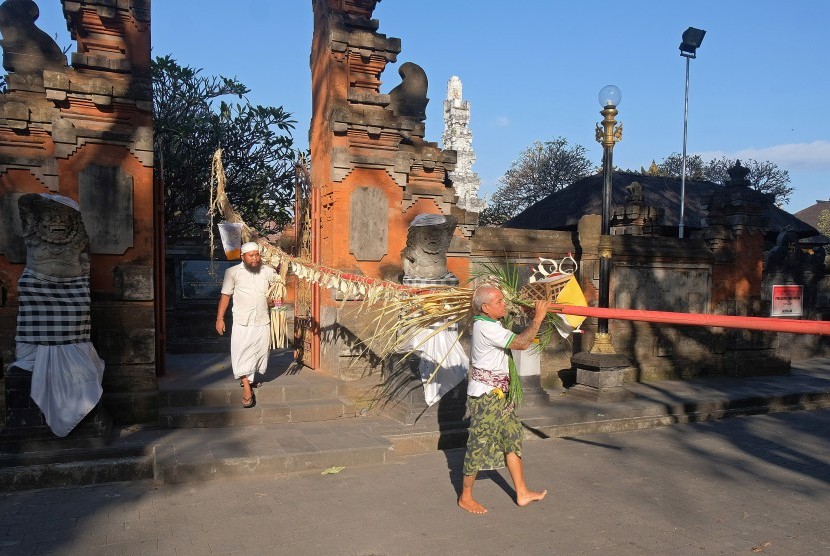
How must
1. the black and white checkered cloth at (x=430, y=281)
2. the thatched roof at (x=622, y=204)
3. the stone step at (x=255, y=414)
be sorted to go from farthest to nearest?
the thatched roof at (x=622, y=204) < the black and white checkered cloth at (x=430, y=281) < the stone step at (x=255, y=414)

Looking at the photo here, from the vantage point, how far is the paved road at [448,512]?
14.4 ft

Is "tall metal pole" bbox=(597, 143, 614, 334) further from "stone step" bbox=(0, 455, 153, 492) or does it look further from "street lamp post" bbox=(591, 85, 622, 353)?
"stone step" bbox=(0, 455, 153, 492)

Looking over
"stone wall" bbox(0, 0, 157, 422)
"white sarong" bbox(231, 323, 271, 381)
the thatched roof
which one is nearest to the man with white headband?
"white sarong" bbox(231, 323, 271, 381)

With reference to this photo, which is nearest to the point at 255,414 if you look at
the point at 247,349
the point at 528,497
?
the point at 247,349

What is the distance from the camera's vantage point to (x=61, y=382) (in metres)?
5.97

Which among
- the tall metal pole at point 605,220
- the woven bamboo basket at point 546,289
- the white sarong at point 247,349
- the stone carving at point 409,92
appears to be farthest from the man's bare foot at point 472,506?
the stone carving at point 409,92

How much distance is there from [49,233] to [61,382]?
4.69 feet

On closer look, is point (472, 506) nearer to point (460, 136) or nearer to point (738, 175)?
point (738, 175)

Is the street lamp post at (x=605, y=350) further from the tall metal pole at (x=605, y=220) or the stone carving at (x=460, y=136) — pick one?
the stone carving at (x=460, y=136)

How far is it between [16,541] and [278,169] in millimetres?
10736

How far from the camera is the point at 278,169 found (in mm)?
14203

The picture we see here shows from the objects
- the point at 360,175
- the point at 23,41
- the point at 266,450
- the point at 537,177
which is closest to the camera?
the point at 266,450

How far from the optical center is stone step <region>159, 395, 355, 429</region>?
273 inches

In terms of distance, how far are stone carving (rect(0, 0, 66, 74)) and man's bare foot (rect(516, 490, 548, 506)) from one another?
669 centimetres
